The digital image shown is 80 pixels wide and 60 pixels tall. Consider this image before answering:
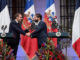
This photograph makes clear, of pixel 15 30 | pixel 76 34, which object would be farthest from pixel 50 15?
pixel 15 30

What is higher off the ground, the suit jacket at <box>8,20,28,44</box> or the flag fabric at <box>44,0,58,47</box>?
the flag fabric at <box>44,0,58,47</box>

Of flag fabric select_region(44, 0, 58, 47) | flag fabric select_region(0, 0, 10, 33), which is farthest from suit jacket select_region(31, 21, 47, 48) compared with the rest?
flag fabric select_region(0, 0, 10, 33)

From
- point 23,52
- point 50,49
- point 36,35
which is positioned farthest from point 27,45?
point 50,49

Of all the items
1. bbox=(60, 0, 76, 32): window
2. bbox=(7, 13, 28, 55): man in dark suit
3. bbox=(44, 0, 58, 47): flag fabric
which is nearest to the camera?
bbox=(7, 13, 28, 55): man in dark suit

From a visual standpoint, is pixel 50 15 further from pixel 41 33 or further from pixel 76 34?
pixel 41 33

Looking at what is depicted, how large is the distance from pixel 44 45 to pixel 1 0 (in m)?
3.17

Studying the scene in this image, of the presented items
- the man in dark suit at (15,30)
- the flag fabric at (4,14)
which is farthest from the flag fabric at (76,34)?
the flag fabric at (4,14)

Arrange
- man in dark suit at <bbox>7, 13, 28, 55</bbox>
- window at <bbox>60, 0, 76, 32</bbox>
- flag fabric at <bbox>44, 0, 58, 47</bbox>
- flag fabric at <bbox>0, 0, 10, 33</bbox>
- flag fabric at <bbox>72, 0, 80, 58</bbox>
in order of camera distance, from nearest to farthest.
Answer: man in dark suit at <bbox>7, 13, 28, 55</bbox> < flag fabric at <bbox>72, 0, 80, 58</bbox> < flag fabric at <bbox>44, 0, 58, 47</bbox> < flag fabric at <bbox>0, 0, 10, 33</bbox> < window at <bbox>60, 0, 76, 32</bbox>

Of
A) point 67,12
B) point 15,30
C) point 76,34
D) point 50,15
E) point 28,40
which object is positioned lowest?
point 28,40

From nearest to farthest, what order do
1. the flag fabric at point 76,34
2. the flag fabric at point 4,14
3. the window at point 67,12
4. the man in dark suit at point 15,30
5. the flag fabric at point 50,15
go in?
the man in dark suit at point 15,30
the flag fabric at point 76,34
the flag fabric at point 50,15
the flag fabric at point 4,14
the window at point 67,12

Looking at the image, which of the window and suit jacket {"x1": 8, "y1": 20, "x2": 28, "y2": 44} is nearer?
suit jacket {"x1": 8, "y1": 20, "x2": 28, "y2": 44}

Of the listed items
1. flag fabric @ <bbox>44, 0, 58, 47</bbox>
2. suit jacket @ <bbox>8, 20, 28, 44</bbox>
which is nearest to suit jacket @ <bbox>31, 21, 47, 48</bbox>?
suit jacket @ <bbox>8, 20, 28, 44</bbox>

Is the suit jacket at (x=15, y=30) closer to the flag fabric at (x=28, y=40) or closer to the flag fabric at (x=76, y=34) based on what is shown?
the flag fabric at (x=28, y=40)

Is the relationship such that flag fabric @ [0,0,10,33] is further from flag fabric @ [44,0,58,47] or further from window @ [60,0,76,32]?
window @ [60,0,76,32]
